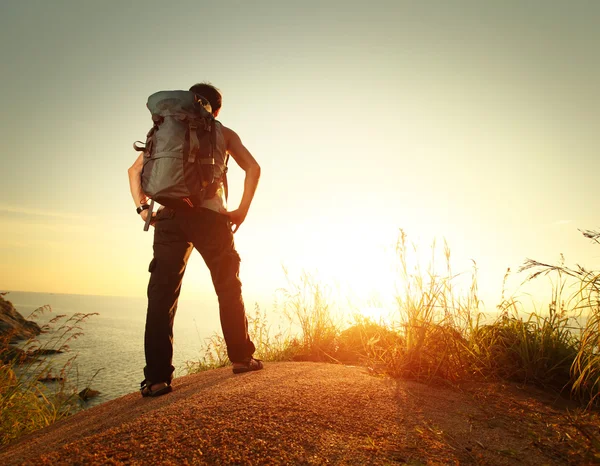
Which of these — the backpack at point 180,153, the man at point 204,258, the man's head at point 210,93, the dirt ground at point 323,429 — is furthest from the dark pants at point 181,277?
the man's head at point 210,93

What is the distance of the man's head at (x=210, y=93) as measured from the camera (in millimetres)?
3244

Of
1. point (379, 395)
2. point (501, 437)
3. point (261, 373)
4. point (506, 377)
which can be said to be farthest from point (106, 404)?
point (506, 377)

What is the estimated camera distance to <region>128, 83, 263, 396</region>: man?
2699 mm

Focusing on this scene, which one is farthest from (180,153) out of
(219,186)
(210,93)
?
(210,93)

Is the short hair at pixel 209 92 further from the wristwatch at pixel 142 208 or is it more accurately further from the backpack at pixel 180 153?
the wristwatch at pixel 142 208

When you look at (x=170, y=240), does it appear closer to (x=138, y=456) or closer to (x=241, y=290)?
(x=241, y=290)

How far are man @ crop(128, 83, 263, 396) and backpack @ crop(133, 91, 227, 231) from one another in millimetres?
137

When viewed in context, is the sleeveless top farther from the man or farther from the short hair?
the short hair

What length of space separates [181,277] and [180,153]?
3.39ft

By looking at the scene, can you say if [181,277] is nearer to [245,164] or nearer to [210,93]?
[245,164]

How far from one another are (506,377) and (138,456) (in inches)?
113

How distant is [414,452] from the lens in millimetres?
1481

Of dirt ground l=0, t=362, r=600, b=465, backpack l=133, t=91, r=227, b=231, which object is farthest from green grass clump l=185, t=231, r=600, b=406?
backpack l=133, t=91, r=227, b=231

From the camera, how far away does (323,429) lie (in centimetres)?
164
